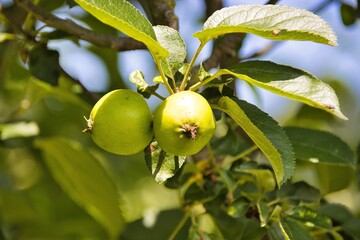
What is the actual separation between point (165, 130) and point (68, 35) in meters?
0.58

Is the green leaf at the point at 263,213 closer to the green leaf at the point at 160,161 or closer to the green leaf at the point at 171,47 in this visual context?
the green leaf at the point at 160,161

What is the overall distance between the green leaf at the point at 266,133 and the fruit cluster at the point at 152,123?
6 cm

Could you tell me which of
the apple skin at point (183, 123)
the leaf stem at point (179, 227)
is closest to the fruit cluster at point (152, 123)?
the apple skin at point (183, 123)

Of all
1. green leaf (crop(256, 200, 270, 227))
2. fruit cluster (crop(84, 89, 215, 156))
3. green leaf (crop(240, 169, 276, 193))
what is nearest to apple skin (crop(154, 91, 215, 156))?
fruit cluster (crop(84, 89, 215, 156))

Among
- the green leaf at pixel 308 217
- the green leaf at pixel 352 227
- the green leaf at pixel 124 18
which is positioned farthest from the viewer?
the green leaf at pixel 352 227

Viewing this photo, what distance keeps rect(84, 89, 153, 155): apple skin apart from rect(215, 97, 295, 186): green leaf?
0.13 meters

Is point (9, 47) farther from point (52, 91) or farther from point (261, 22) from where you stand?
point (261, 22)

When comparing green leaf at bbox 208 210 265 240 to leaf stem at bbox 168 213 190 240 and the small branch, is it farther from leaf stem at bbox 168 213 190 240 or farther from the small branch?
the small branch

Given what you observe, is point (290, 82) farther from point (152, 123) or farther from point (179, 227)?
point (179, 227)

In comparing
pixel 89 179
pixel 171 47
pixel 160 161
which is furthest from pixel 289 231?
pixel 89 179

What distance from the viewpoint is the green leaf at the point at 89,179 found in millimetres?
1691

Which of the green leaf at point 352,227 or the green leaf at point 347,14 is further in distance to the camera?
the green leaf at point 347,14

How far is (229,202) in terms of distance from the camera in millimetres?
1308

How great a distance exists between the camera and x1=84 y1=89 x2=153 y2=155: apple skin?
0.93 metres
